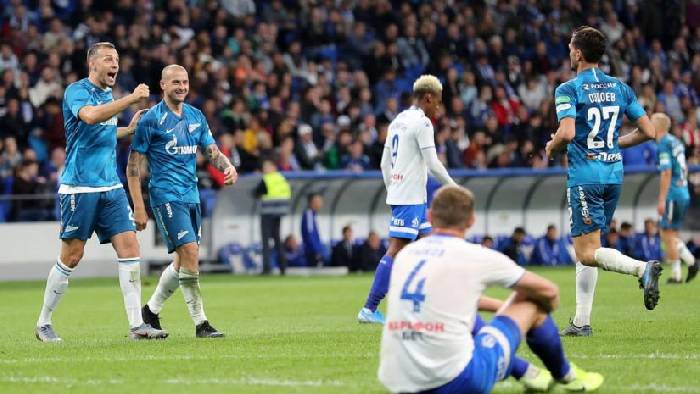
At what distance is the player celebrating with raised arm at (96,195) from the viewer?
40.1 feet

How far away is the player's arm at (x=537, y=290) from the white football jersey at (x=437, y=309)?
111 millimetres

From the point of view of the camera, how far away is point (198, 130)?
12578 mm

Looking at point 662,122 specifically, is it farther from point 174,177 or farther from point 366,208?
point 174,177

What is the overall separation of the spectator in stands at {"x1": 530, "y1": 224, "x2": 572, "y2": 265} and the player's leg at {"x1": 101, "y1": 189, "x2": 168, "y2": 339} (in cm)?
1705

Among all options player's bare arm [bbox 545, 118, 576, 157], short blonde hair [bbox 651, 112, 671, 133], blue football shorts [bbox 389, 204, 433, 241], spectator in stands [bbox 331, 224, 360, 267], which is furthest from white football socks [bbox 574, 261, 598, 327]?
spectator in stands [bbox 331, 224, 360, 267]

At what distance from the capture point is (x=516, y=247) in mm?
28547

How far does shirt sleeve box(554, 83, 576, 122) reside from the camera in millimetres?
11773

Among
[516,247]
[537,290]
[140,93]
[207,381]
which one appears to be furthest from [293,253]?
[537,290]

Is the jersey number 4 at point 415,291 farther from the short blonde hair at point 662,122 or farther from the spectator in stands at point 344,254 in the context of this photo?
the spectator in stands at point 344,254

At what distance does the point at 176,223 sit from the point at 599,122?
3.77 meters

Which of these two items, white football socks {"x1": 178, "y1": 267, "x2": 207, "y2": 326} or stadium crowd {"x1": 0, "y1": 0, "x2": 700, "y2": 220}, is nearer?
white football socks {"x1": 178, "y1": 267, "x2": 207, "y2": 326}

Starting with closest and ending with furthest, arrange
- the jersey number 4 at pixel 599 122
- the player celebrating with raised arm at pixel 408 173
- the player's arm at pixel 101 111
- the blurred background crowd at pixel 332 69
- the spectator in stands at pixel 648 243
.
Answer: the player's arm at pixel 101 111
the jersey number 4 at pixel 599 122
the player celebrating with raised arm at pixel 408 173
the blurred background crowd at pixel 332 69
the spectator in stands at pixel 648 243

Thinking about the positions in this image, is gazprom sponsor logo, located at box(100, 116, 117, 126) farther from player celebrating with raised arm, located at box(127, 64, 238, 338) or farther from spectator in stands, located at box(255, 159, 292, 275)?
spectator in stands, located at box(255, 159, 292, 275)

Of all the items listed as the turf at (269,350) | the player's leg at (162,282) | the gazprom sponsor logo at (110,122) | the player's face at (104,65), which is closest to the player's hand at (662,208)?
the turf at (269,350)
